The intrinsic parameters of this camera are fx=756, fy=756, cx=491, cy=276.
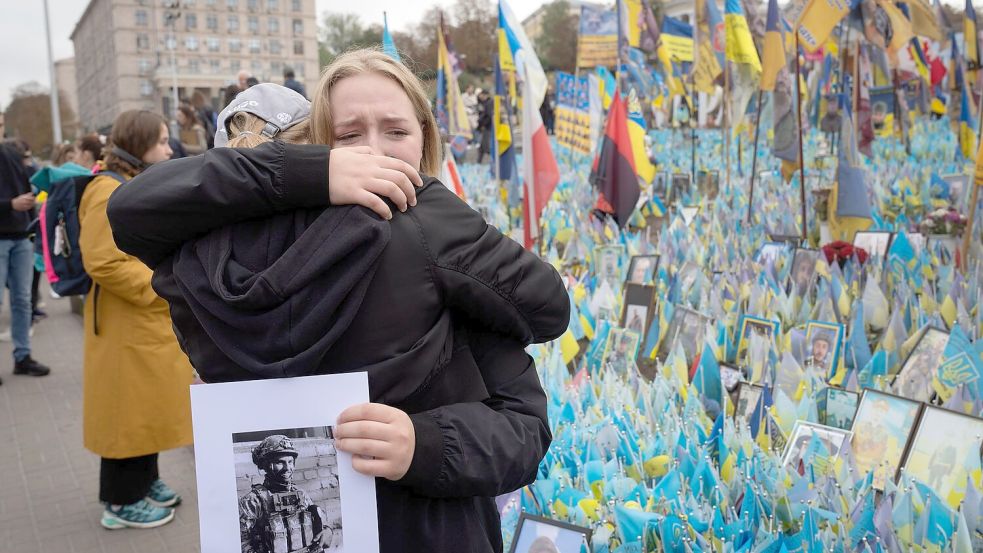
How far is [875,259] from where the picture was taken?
484cm

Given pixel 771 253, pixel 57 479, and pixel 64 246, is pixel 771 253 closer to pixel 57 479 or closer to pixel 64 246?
pixel 64 246

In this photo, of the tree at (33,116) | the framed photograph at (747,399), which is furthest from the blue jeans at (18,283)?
the tree at (33,116)

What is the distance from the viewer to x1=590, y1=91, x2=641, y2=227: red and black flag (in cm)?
668

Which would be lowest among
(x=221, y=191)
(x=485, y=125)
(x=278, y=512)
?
(x=278, y=512)

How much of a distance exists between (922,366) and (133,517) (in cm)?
353

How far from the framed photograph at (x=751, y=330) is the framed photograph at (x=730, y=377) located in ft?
0.55

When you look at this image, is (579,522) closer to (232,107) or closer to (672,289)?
(232,107)

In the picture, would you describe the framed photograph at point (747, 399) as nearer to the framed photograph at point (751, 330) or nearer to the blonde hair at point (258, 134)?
the framed photograph at point (751, 330)

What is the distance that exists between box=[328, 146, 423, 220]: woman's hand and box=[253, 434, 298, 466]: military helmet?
1.08 feet

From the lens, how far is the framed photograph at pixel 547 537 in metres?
2.11

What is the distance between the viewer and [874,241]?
17.5 ft

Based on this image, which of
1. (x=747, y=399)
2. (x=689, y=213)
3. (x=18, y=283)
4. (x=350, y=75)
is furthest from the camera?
(x=689, y=213)

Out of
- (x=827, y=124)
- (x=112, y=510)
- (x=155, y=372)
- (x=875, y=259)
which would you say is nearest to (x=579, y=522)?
(x=155, y=372)

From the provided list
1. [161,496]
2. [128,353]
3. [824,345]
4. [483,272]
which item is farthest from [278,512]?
[824,345]
